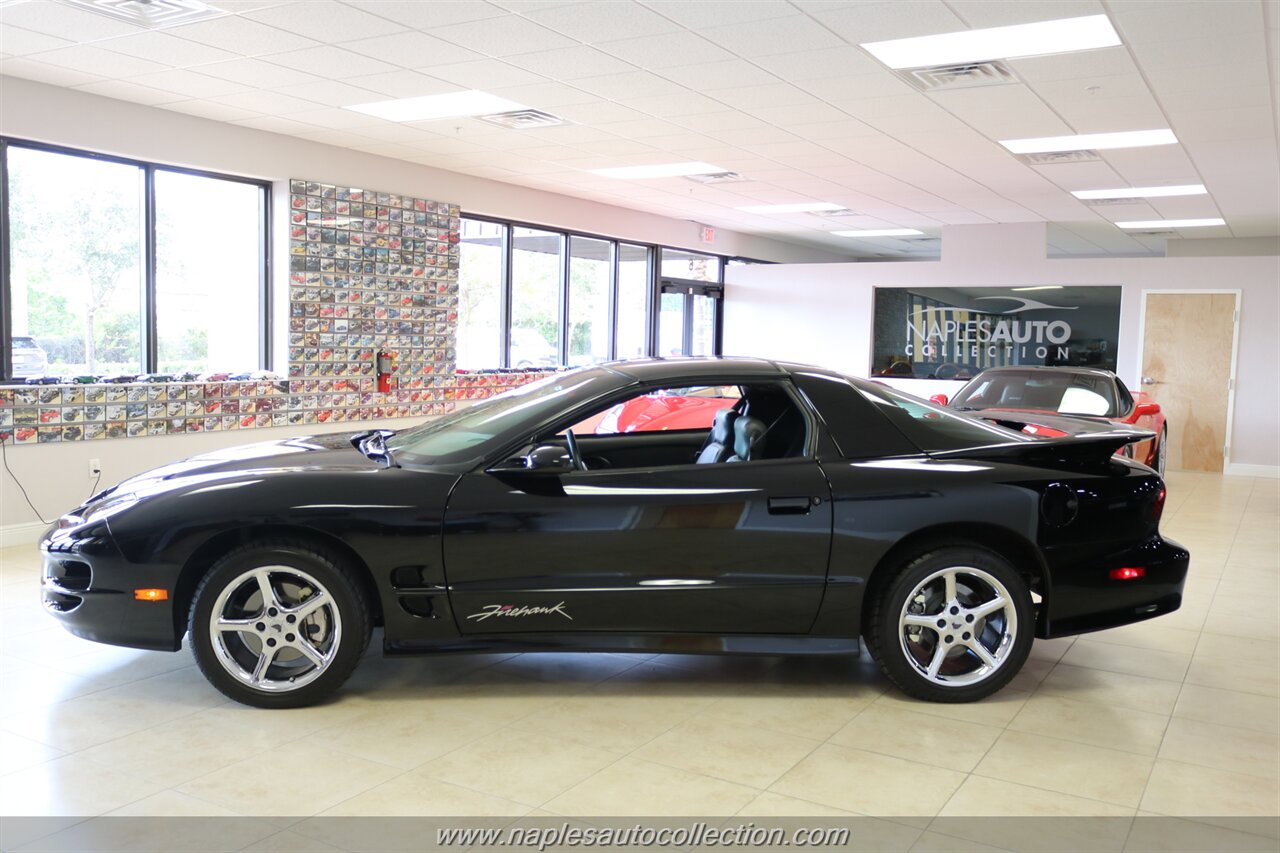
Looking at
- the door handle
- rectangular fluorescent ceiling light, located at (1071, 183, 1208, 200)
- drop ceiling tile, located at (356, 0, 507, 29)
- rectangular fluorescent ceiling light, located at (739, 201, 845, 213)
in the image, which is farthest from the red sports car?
the door handle

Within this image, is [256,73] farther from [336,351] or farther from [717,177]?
[717,177]

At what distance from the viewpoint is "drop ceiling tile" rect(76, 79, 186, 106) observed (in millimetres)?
6668

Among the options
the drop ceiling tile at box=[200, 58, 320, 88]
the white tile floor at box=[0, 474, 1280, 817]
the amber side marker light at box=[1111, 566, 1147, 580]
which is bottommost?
the white tile floor at box=[0, 474, 1280, 817]

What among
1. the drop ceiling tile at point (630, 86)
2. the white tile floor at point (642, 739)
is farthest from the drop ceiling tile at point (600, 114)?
the white tile floor at point (642, 739)

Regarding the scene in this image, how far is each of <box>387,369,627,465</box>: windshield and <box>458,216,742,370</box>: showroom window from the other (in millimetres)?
6783

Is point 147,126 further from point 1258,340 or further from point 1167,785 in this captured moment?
point 1258,340

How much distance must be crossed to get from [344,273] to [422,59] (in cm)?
339

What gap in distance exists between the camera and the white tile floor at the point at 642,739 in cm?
276

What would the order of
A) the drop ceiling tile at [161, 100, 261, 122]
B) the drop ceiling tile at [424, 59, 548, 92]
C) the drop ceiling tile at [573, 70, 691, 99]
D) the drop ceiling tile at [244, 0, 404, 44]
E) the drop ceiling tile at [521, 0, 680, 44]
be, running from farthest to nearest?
the drop ceiling tile at [161, 100, 261, 122] < the drop ceiling tile at [573, 70, 691, 99] < the drop ceiling tile at [424, 59, 548, 92] < the drop ceiling tile at [244, 0, 404, 44] < the drop ceiling tile at [521, 0, 680, 44]

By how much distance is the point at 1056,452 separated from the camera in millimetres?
3605

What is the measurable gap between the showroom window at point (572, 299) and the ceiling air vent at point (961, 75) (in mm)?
5761

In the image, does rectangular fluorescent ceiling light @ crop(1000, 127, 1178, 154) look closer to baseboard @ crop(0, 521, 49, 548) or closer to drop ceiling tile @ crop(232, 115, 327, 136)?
drop ceiling tile @ crop(232, 115, 327, 136)

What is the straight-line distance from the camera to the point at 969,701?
3.56 m

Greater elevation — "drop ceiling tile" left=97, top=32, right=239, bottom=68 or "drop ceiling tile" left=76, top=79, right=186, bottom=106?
"drop ceiling tile" left=76, top=79, right=186, bottom=106
